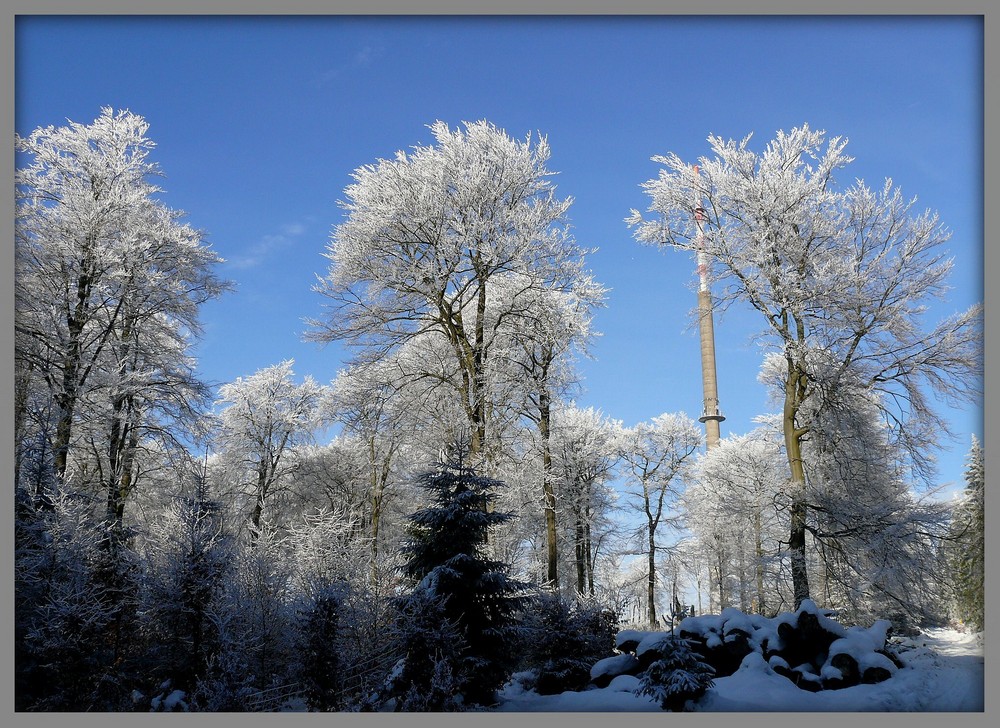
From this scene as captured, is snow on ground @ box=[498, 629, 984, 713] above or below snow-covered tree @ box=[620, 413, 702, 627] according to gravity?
below

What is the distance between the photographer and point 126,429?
14.2m

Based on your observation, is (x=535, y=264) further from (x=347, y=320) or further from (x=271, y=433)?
(x=271, y=433)

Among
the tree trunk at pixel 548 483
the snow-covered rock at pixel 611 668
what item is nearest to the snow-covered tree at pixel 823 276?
the snow-covered rock at pixel 611 668

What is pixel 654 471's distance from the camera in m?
24.9

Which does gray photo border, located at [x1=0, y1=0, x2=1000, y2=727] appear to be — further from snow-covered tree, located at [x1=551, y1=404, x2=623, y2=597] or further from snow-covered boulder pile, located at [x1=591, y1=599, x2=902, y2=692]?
snow-covered tree, located at [x1=551, y1=404, x2=623, y2=597]

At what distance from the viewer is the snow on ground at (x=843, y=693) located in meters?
6.98

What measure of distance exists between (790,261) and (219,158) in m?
9.09

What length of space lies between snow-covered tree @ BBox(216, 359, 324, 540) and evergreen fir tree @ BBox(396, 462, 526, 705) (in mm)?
13244

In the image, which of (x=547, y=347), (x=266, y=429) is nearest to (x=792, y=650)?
(x=547, y=347)

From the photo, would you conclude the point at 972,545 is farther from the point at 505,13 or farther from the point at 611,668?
the point at 505,13

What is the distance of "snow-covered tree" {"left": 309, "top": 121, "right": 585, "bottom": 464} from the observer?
13156mm

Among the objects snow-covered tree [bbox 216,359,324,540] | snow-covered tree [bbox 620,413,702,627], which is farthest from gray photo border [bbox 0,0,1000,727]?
snow-covered tree [bbox 620,413,702,627]

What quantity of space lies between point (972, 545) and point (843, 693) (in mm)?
2160

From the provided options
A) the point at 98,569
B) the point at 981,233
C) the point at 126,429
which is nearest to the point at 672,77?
the point at 981,233
